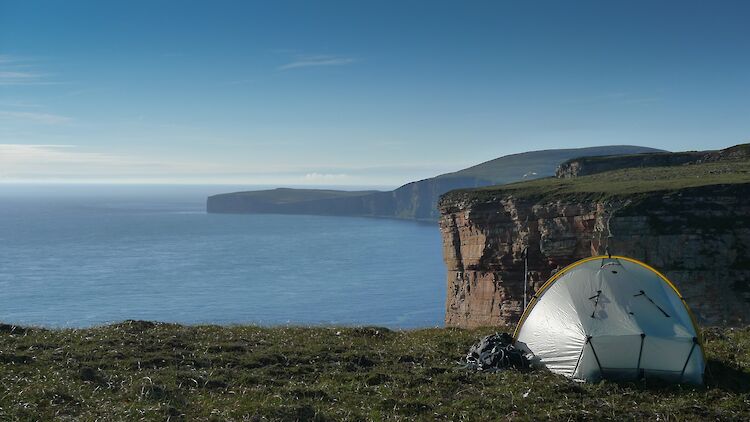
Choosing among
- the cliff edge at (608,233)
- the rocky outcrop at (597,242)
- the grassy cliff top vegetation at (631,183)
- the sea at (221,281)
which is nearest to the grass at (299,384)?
the rocky outcrop at (597,242)

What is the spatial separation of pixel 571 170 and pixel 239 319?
42.4m

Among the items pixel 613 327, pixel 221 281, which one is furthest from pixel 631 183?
pixel 221 281

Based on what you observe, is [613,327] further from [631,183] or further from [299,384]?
[631,183]

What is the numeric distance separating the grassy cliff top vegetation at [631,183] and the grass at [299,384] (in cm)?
3063

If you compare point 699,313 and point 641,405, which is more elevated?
point 641,405

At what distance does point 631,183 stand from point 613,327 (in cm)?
4110

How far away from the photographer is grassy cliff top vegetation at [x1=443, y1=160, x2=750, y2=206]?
4706cm

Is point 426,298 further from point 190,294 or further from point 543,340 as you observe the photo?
point 543,340

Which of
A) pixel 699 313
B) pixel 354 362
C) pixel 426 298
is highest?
pixel 354 362

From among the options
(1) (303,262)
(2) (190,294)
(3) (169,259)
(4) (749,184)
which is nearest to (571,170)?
(4) (749,184)

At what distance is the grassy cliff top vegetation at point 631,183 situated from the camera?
47.1 m

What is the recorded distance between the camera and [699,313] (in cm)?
4159

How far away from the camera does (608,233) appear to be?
4475 cm

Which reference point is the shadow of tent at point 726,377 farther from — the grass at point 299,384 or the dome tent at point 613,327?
the dome tent at point 613,327
